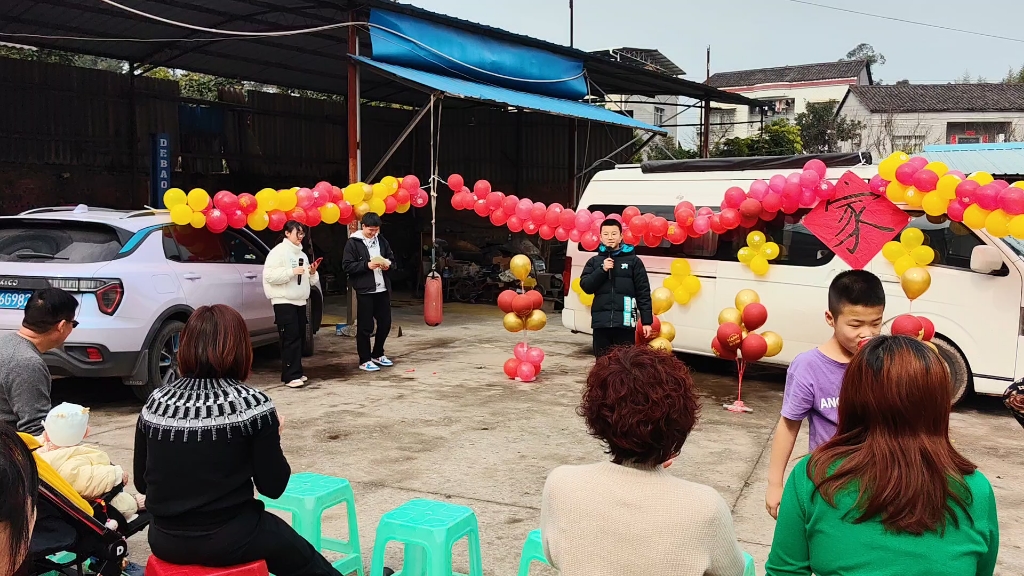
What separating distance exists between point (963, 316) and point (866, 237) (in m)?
0.99

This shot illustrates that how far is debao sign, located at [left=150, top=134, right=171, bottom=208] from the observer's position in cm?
1279

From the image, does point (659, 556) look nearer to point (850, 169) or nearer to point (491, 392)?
point (491, 392)

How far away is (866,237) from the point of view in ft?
22.7

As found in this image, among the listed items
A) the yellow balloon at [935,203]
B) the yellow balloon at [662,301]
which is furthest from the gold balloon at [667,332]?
the yellow balloon at [935,203]

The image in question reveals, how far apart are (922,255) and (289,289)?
18.1ft

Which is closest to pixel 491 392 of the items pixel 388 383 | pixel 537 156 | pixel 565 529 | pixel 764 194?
pixel 388 383

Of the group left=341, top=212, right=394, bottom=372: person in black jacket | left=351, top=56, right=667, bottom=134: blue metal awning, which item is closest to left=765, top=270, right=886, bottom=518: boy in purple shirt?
left=341, top=212, right=394, bottom=372: person in black jacket

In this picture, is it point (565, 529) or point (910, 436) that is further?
point (565, 529)

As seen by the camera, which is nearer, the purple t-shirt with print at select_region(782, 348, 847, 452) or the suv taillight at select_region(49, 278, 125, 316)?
the purple t-shirt with print at select_region(782, 348, 847, 452)

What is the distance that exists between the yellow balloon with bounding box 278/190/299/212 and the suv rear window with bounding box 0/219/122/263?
5.74 ft

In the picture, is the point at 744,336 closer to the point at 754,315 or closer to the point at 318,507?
the point at 754,315

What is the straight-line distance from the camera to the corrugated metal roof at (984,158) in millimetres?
15277

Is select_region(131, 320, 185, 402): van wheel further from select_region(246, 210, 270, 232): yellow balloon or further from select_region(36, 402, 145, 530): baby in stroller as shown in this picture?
select_region(36, 402, 145, 530): baby in stroller

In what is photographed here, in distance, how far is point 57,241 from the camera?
6336 mm
